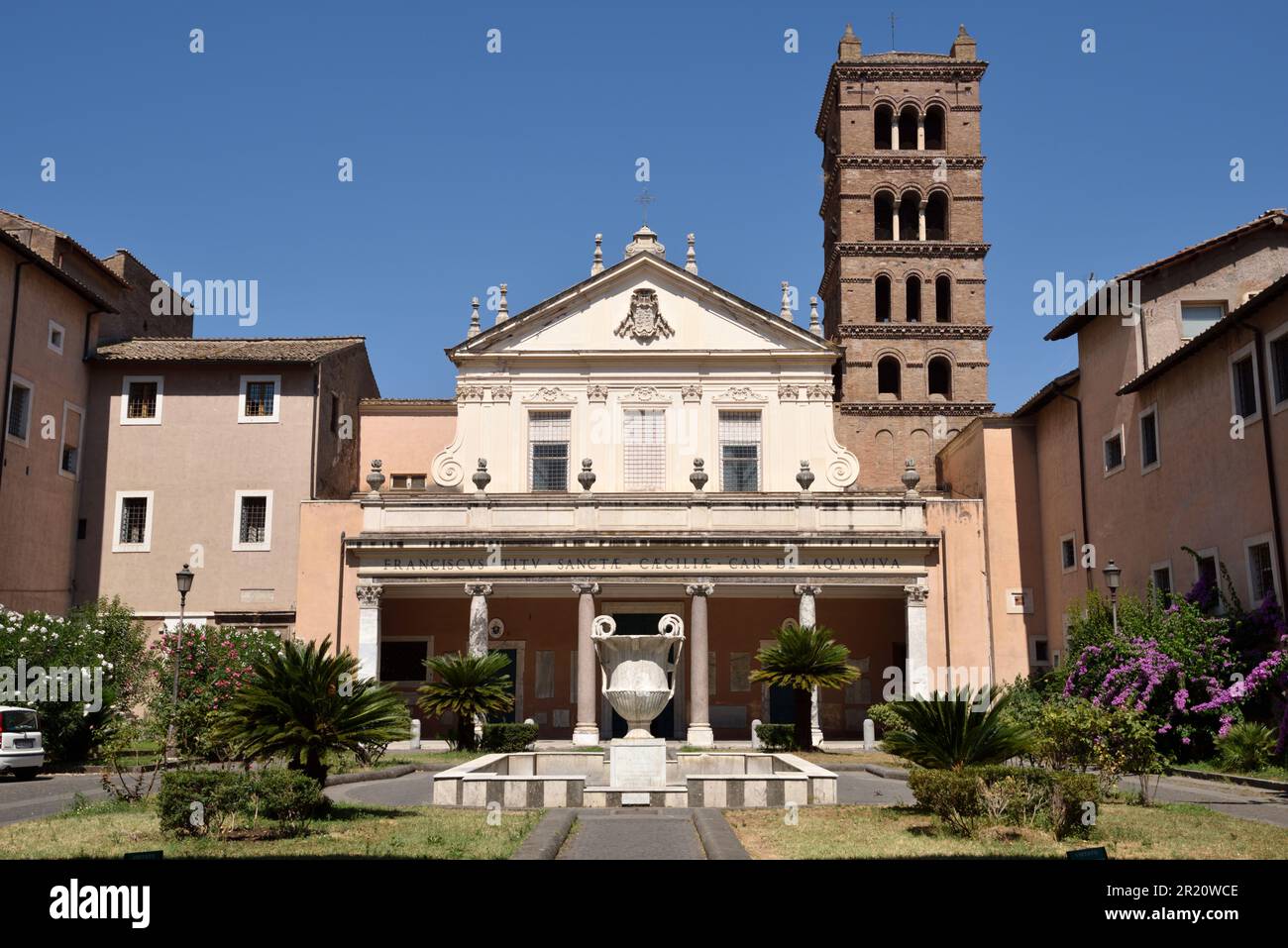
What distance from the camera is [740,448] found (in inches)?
1442

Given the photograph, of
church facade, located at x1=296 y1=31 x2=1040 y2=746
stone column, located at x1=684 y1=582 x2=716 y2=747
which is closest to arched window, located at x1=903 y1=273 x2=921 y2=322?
church facade, located at x1=296 y1=31 x2=1040 y2=746

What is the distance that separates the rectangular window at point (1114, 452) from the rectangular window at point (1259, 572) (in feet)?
21.2

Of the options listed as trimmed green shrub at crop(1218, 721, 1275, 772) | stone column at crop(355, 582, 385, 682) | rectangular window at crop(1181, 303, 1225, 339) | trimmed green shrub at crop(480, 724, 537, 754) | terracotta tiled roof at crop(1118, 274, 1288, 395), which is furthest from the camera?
stone column at crop(355, 582, 385, 682)

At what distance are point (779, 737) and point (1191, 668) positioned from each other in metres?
8.95

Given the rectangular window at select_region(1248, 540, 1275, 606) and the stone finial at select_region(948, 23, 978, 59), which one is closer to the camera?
the rectangular window at select_region(1248, 540, 1275, 606)

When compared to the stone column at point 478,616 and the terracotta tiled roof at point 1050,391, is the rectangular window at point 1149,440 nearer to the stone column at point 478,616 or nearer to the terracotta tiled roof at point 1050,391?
the terracotta tiled roof at point 1050,391

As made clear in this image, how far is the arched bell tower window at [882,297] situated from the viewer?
47.4 metres

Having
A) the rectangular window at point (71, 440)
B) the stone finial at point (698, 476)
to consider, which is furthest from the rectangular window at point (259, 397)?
the stone finial at point (698, 476)

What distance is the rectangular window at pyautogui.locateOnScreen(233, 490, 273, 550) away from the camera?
3444cm

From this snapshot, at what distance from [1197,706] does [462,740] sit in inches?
599

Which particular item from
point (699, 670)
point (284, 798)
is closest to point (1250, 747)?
point (699, 670)

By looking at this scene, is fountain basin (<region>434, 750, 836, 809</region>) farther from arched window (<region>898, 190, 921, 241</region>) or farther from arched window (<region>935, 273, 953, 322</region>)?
arched window (<region>898, 190, 921, 241</region>)

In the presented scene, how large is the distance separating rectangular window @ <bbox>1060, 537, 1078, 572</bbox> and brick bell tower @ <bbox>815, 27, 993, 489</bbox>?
12051 millimetres
